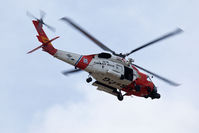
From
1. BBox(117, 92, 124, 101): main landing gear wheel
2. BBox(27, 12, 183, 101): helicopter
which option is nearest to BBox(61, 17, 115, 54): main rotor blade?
BBox(27, 12, 183, 101): helicopter

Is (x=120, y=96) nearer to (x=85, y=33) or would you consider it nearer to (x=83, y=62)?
(x=83, y=62)

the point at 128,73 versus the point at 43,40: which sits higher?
the point at 43,40

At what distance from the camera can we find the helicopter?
3041 centimetres

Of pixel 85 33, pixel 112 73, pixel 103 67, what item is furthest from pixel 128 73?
pixel 85 33

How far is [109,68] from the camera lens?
3141cm

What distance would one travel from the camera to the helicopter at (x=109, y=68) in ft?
99.8

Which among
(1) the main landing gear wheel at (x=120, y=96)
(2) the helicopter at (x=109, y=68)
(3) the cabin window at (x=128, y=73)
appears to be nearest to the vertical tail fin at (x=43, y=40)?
(2) the helicopter at (x=109, y=68)

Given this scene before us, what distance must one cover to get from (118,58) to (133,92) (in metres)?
3.62

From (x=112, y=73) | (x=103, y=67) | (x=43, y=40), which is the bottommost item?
(x=112, y=73)

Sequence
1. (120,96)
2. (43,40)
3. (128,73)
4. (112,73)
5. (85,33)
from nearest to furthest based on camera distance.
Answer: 1. (85,33)
2. (43,40)
3. (112,73)
4. (128,73)
5. (120,96)

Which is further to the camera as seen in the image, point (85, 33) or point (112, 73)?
point (112, 73)

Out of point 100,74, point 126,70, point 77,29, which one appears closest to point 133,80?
point 126,70

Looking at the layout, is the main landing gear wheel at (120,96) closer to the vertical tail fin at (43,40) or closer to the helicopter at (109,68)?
the helicopter at (109,68)

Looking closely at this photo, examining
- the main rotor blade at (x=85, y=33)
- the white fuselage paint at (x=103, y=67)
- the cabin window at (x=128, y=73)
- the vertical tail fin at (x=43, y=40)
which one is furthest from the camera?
the cabin window at (x=128, y=73)
